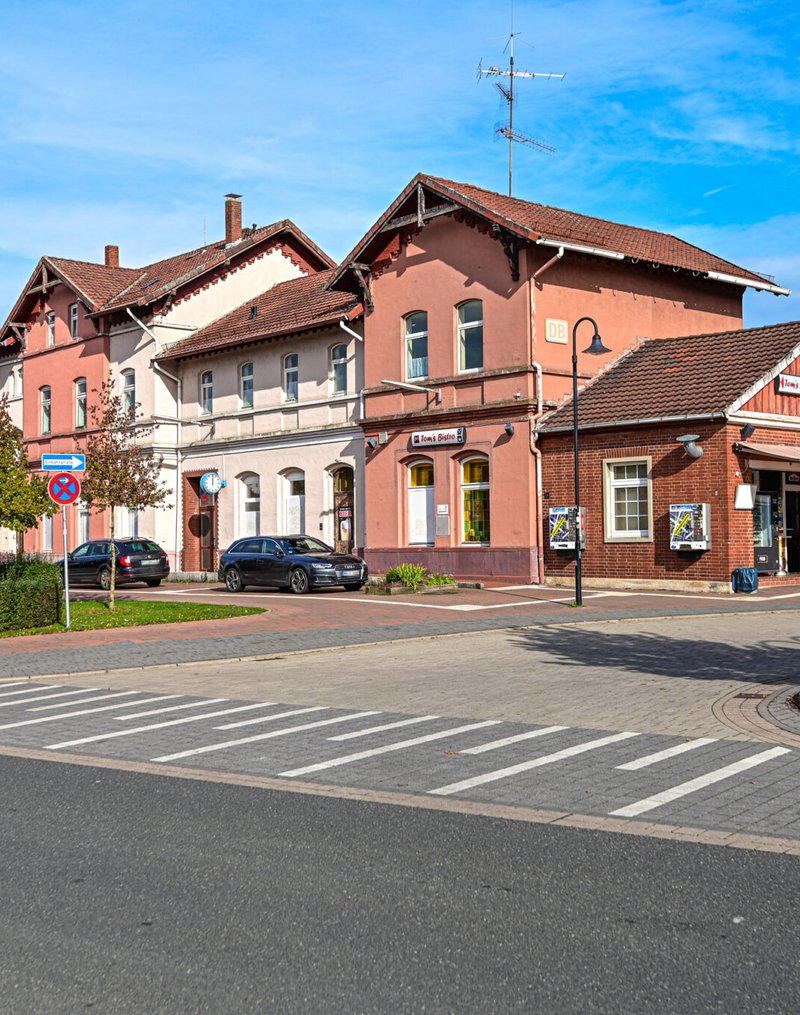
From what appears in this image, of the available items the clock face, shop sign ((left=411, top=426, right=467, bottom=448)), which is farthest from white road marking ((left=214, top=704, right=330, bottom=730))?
the clock face

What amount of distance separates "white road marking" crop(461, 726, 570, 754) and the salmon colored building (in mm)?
19729

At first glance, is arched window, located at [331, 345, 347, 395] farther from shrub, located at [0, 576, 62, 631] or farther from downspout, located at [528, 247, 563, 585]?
shrub, located at [0, 576, 62, 631]

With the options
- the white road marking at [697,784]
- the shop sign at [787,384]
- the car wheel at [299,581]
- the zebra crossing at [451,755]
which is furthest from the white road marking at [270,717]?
the shop sign at [787,384]

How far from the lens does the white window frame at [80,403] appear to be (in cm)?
4469

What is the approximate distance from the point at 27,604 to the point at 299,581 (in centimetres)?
987

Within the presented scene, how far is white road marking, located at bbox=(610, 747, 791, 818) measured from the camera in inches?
267

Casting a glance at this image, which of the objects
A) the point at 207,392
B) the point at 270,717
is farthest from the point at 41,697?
the point at 207,392

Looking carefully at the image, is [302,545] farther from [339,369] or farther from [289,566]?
[339,369]

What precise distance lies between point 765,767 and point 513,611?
48.3ft

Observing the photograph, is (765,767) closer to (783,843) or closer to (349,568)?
(783,843)

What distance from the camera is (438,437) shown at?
3138 centimetres

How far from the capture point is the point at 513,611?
2261 centimetres

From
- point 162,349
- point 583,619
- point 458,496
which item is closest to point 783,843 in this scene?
point 583,619

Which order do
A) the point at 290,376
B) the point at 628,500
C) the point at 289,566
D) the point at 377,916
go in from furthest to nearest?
the point at 290,376 → the point at 289,566 → the point at 628,500 → the point at 377,916
